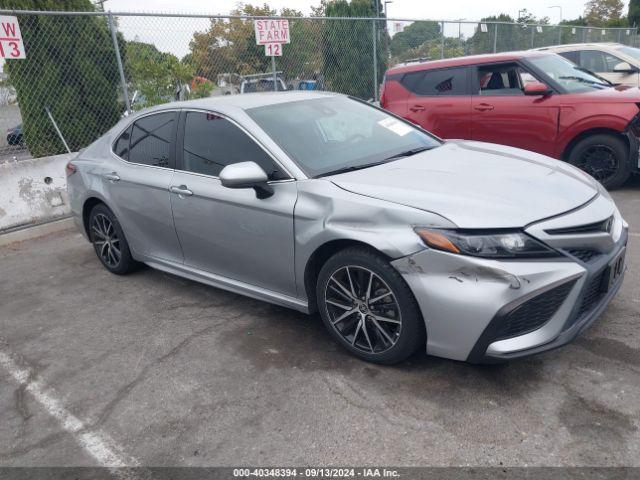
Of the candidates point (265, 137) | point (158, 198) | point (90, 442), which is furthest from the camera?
point (158, 198)

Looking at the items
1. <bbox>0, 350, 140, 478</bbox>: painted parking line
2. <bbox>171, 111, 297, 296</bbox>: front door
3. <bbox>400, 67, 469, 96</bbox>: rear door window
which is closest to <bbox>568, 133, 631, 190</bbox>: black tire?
<bbox>400, 67, 469, 96</bbox>: rear door window

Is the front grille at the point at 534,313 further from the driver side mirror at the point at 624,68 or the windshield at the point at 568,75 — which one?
the driver side mirror at the point at 624,68

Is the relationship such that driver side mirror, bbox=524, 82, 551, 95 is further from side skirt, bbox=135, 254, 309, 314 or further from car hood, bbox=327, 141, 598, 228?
side skirt, bbox=135, 254, 309, 314

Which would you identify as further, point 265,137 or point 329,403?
point 265,137

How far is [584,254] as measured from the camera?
2777 millimetres

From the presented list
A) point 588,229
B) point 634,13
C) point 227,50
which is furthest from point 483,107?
point 634,13

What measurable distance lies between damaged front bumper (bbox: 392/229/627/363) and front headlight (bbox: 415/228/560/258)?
1.5 inches

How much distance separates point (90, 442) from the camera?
2754mm

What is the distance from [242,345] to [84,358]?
1.06 m

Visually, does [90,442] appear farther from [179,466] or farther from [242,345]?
[242,345]

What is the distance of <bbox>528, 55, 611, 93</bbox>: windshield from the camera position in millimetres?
6688

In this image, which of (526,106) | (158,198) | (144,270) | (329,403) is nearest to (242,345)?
(329,403)

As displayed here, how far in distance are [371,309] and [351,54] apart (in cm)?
1056

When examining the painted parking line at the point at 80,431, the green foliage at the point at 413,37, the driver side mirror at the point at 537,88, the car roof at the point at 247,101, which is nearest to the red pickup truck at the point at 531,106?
the driver side mirror at the point at 537,88
